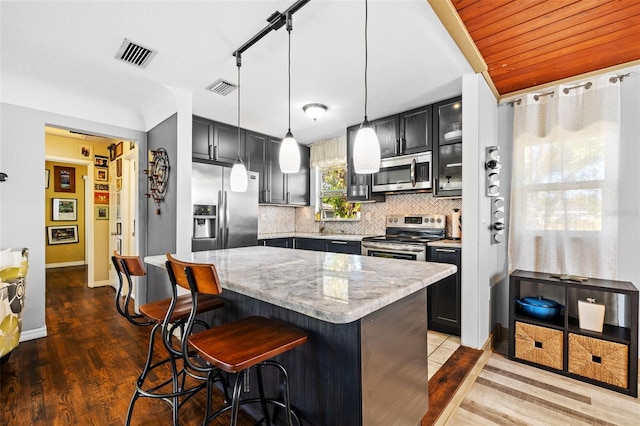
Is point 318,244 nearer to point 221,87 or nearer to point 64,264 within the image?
point 221,87

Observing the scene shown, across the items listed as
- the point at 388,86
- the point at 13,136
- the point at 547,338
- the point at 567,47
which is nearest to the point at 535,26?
the point at 567,47

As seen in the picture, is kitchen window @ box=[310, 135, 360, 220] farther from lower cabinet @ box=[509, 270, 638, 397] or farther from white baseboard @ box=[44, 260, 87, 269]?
Result: white baseboard @ box=[44, 260, 87, 269]

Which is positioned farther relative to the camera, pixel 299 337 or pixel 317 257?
pixel 317 257

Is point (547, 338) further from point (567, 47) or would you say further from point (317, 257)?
point (567, 47)

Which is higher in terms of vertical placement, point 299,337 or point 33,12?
point 33,12

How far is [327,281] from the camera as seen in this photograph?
4.29 feet

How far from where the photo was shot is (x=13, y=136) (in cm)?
282

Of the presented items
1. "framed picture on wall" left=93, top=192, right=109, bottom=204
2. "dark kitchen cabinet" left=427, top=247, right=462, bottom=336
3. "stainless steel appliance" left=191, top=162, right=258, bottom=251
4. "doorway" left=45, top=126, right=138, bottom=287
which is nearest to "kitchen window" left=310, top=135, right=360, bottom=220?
"stainless steel appliance" left=191, top=162, right=258, bottom=251

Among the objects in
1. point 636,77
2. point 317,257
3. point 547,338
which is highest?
point 636,77

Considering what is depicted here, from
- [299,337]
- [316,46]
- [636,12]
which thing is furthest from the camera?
[316,46]

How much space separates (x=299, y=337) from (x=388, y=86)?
2.41m

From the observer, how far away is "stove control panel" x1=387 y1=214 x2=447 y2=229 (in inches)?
137

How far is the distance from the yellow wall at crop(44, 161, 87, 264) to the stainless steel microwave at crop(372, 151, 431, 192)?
7.10 metres

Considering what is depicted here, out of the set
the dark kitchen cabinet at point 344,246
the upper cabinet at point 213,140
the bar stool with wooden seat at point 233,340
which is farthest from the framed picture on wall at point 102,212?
the bar stool with wooden seat at point 233,340
